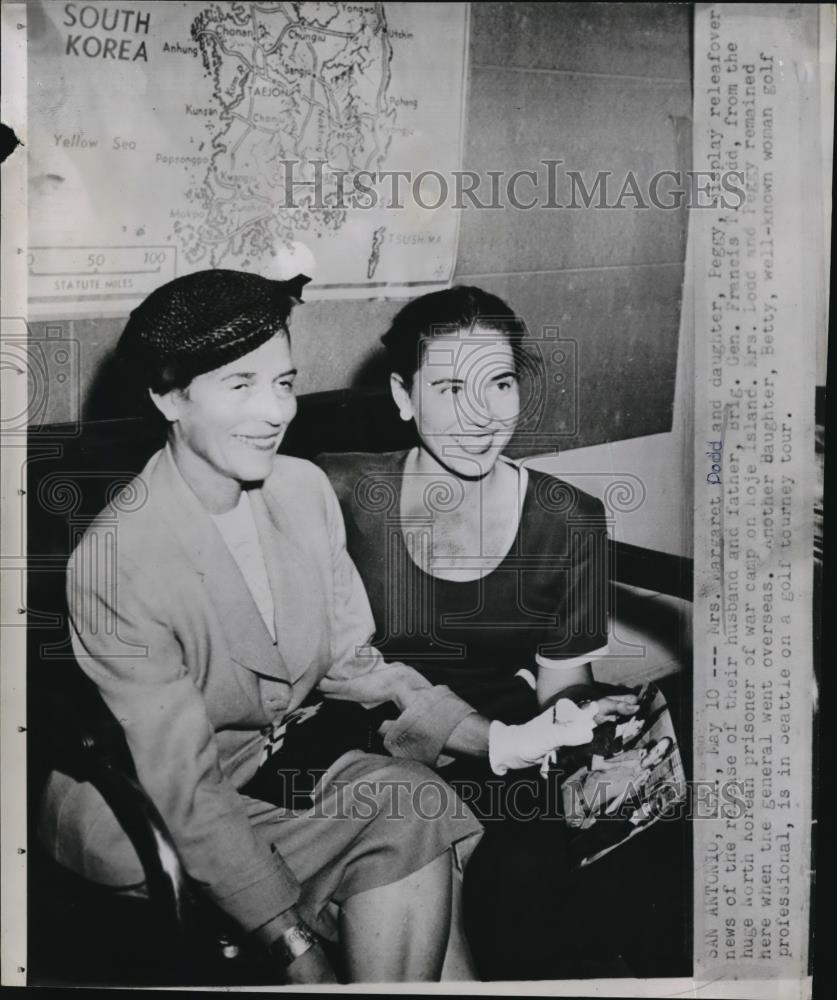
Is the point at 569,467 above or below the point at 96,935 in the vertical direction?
above

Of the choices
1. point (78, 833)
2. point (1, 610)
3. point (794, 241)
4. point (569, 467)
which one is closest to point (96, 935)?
point (78, 833)

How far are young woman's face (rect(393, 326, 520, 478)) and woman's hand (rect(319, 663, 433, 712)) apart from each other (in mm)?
267

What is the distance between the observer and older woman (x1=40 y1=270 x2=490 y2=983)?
45.9 inches

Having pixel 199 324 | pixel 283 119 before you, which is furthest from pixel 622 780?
pixel 283 119

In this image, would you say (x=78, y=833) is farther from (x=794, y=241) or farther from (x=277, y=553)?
(x=794, y=241)

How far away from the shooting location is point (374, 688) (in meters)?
1.20

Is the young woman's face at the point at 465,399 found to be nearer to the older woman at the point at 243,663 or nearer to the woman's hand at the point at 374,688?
the older woman at the point at 243,663

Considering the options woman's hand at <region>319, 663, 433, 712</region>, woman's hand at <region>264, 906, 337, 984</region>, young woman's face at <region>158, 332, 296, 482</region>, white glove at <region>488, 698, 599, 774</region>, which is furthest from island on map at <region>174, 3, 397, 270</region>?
woman's hand at <region>264, 906, 337, 984</region>

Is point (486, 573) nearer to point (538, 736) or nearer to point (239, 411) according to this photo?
point (538, 736)

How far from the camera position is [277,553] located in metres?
1.19

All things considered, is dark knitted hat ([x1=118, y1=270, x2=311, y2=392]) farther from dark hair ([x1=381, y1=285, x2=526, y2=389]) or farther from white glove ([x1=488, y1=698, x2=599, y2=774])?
white glove ([x1=488, y1=698, x2=599, y2=774])

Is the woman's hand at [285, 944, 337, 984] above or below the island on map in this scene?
below

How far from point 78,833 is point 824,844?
94 centimetres

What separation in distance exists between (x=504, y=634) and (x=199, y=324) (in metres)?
0.53
